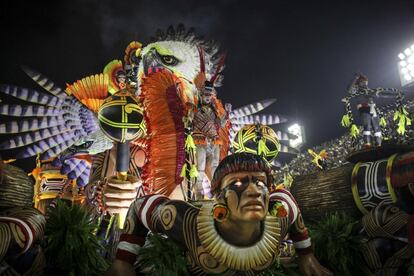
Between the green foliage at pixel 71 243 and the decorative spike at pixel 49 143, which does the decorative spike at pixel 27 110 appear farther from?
the green foliage at pixel 71 243

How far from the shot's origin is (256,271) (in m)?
2.29

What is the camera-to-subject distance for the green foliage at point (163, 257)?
2.38 m

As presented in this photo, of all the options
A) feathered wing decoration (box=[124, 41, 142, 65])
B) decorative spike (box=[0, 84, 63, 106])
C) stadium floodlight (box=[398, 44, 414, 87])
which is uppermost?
stadium floodlight (box=[398, 44, 414, 87])

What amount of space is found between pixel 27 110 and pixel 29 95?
271 millimetres

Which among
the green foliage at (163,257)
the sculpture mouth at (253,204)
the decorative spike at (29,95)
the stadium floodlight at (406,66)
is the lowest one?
the green foliage at (163,257)

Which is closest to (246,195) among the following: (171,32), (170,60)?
(170,60)

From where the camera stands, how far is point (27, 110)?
592 centimetres

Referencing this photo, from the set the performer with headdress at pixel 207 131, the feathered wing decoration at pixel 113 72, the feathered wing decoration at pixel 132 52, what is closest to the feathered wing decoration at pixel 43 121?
the feathered wing decoration at pixel 113 72

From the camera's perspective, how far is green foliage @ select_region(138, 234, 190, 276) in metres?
2.38

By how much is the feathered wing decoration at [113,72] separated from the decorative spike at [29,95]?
0.83 meters

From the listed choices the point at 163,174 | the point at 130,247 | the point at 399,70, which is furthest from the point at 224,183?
the point at 399,70

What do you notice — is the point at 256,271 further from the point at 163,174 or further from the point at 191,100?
the point at 191,100

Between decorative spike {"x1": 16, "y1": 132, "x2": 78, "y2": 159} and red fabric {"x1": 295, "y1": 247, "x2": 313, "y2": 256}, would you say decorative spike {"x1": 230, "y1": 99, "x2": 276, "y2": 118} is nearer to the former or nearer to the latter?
decorative spike {"x1": 16, "y1": 132, "x2": 78, "y2": 159}

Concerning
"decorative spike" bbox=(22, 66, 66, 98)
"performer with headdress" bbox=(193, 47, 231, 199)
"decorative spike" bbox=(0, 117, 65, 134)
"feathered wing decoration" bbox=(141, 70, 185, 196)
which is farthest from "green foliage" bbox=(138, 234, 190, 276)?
"decorative spike" bbox=(22, 66, 66, 98)
